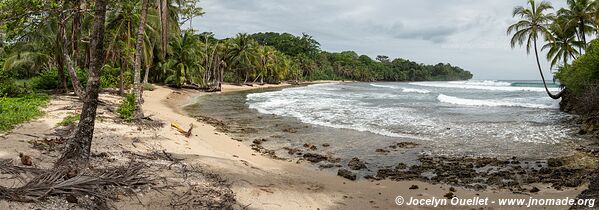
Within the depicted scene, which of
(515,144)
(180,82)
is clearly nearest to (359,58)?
(180,82)

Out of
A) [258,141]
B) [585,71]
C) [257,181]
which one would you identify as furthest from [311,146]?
[585,71]

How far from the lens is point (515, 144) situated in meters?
12.0

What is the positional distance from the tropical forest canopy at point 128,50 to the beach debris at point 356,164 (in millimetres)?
6400

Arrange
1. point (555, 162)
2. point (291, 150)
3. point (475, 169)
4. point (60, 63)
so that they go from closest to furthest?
1. point (475, 169)
2. point (555, 162)
3. point (291, 150)
4. point (60, 63)

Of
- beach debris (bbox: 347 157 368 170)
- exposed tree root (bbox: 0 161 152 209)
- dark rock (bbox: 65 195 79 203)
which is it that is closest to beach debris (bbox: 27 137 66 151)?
exposed tree root (bbox: 0 161 152 209)

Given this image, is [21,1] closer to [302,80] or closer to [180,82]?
[180,82]

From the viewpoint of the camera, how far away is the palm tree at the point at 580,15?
80.5 feet

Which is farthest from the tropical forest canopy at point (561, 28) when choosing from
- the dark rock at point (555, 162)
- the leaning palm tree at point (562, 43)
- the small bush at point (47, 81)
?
the small bush at point (47, 81)

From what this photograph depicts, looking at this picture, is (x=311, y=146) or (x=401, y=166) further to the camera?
(x=311, y=146)

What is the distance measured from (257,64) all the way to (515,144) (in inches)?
1875

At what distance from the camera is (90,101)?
5.43 m

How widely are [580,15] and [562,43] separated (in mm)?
3973

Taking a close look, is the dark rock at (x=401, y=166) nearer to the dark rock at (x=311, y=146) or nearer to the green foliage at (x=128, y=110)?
the dark rock at (x=311, y=146)

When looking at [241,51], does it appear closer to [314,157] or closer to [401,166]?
[314,157]
